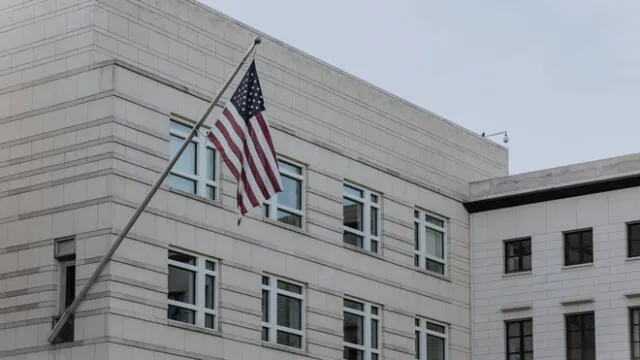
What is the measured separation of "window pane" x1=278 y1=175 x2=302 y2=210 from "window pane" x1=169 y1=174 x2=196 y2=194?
11.5 ft

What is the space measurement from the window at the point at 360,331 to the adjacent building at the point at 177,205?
0.05 meters

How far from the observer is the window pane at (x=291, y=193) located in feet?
135

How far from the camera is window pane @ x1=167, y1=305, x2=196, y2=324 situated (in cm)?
3666

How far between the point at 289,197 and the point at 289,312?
3.24 meters

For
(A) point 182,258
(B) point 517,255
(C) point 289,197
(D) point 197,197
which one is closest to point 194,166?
(D) point 197,197

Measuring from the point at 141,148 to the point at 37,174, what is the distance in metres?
2.67

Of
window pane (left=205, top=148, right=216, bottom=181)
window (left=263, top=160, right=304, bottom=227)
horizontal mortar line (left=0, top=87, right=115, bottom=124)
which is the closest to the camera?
horizontal mortar line (left=0, top=87, right=115, bottom=124)

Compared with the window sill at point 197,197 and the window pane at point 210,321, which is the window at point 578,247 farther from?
the window pane at point 210,321

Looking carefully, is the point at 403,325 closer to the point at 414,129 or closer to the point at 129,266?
the point at 414,129

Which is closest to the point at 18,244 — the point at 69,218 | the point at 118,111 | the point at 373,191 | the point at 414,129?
the point at 69,218

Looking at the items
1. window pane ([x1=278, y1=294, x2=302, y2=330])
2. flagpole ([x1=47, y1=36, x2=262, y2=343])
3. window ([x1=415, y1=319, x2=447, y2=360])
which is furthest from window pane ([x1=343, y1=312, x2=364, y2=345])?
flagpole ([x1=47, y1=36, x2=262, y2=343])

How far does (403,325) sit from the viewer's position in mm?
44781

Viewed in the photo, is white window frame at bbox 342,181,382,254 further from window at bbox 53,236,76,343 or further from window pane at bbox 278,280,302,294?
window at bbox 53,236,76,343

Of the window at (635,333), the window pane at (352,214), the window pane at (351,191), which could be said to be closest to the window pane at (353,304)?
the window pane at (352,214)
